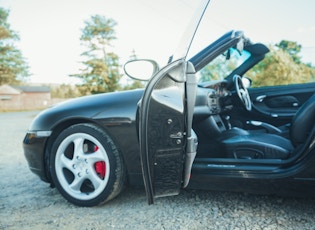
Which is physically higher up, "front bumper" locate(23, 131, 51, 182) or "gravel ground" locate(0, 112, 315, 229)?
"front bumper" locate(23, 131, 51, 182)

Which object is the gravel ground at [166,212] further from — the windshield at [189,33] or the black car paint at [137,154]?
the windshield at [189,33]

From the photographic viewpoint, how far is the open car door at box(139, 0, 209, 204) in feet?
4.43

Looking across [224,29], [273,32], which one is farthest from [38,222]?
[273,32]

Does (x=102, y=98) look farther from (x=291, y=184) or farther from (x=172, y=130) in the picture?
(x=291, y=184)

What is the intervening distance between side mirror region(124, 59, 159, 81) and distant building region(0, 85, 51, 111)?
39.0 m

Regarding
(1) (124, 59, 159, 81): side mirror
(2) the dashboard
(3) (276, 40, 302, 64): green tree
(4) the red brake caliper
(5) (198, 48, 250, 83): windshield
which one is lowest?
(4) the red brake caliper

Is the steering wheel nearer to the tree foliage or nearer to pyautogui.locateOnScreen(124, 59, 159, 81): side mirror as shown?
the tree foliage

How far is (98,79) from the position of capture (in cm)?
3114

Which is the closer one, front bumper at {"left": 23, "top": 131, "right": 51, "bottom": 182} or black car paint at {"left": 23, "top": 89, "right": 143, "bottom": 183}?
black car paint at {"left": 23, "top": 89, "right": 143, "bottom": 183}

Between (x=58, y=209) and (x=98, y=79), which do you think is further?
(x=98, y=79)

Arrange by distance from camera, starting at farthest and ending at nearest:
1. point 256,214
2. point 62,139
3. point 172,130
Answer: point 62,139, point 256,214, point 172,130

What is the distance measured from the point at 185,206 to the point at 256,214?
504 mm

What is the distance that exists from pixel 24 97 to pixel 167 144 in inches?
1754

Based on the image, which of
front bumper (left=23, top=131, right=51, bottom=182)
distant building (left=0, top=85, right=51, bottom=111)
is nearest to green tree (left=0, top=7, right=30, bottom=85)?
distant building (left=0, top=85, right=51, bottom=111)
